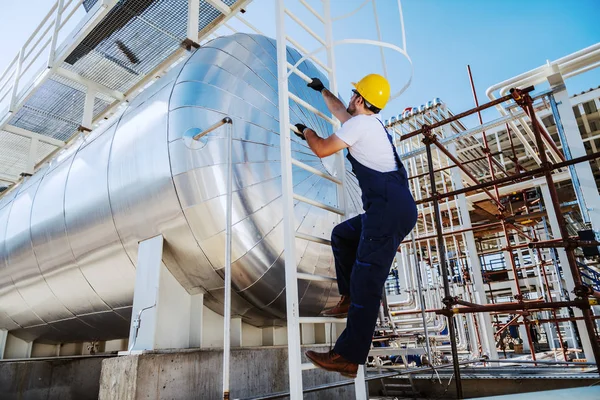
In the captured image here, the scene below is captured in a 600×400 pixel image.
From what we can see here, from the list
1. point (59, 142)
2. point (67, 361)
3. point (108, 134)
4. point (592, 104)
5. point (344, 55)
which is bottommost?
point (67, 361)

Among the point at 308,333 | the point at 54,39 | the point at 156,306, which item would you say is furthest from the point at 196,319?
the point at 54,39

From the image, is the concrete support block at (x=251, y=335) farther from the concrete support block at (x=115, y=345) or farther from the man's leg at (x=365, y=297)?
the concrete support block at (x=115, y=345)

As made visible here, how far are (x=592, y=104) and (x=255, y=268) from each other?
1315 centimetres

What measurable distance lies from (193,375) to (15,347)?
175 inches

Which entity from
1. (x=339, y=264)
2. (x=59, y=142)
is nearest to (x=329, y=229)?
(x=339, y=264)

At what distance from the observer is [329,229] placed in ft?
11.6

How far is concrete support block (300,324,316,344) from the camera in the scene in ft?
14.4

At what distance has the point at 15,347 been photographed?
237 inches

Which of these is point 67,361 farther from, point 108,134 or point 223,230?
point 223,230

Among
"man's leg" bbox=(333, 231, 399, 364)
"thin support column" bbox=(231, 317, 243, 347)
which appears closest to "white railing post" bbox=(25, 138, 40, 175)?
"thin support column" bbox=(231, 317, 243, 347)

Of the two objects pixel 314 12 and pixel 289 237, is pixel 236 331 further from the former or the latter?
pixel 314 12

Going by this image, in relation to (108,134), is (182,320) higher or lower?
lower

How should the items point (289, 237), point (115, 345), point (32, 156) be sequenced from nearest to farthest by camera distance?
point (289, 237)
point (115, 345)
point (32, 156)

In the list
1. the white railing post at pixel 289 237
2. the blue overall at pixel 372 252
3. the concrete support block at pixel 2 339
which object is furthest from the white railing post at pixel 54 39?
the blue overall at pixel 372 252
